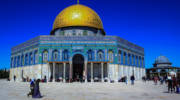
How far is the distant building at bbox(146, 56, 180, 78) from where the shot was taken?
6313 cm

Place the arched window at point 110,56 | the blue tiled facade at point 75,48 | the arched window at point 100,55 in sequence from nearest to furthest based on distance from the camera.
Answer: the blue tiled facade at point 75,48
the arched window at point 100,55
the arched window at point 110,56

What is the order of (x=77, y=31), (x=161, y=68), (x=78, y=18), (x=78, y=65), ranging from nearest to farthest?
(x=78, y=65) < (x=77, y=31) < (x=78, y=18) < (x=161, y=68)

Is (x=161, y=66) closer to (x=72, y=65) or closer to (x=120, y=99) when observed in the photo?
(x=72, y=65)

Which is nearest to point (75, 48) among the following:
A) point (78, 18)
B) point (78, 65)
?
point (78, 65)

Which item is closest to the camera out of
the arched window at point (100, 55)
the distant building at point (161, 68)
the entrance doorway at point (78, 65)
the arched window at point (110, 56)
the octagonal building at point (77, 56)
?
the octagonal building at point (77, 56)

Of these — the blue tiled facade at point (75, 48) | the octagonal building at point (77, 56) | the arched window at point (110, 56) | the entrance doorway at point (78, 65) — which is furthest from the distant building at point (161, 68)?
the entrance doorway at point (78, 65)

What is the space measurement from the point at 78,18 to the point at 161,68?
35990 millimetres

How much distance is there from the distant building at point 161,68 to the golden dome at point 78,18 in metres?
30.7

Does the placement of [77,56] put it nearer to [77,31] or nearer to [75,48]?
[75,48]

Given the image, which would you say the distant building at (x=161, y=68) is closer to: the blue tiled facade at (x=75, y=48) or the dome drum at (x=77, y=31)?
the blue tiled facade at (x=75, y=48)

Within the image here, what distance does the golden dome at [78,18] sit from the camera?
4019cm

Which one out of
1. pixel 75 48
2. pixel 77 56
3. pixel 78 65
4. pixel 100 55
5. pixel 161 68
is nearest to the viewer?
pixel 75 48

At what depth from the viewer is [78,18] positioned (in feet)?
133

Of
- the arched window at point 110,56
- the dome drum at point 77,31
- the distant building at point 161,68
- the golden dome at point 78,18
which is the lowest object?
the distant building at point 161,68
